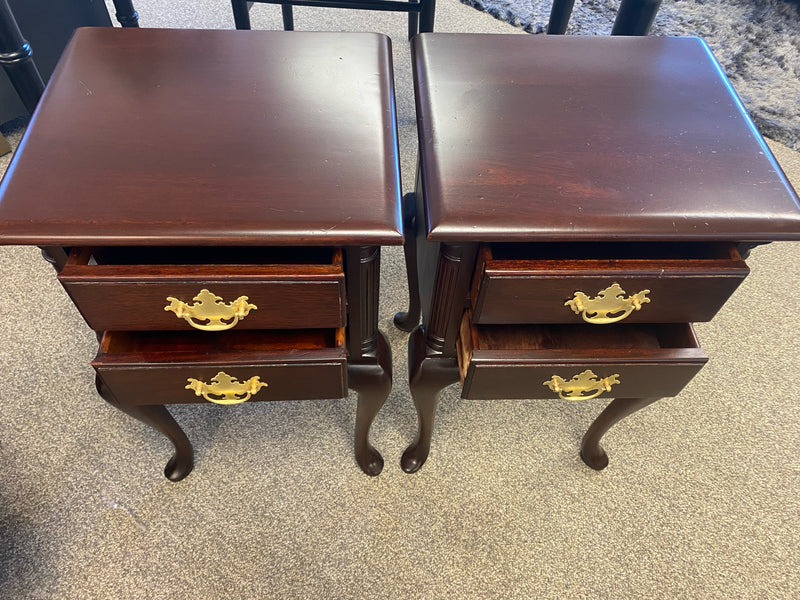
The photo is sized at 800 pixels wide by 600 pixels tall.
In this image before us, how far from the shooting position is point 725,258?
559 mm

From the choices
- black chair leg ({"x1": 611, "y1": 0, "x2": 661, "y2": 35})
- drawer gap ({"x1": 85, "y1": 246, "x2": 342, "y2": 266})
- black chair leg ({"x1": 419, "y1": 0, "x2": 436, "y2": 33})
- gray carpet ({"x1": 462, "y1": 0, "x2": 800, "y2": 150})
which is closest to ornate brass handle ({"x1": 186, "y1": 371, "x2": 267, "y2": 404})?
drawer gap ({"x1": 85, "y1": 246, "x2": 342, "y2": 266})

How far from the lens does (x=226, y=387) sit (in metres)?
0.61

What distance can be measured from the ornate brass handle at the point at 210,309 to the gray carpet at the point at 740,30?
1.48m

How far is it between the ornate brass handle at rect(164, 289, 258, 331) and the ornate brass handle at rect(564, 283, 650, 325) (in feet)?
1.00

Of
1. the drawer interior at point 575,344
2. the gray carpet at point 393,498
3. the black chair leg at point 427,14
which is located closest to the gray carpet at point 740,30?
the black chair leg at point 427,14

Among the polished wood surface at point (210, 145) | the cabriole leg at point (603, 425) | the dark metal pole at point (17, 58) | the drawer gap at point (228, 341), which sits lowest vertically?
the cabriole leg at point (603, 425)

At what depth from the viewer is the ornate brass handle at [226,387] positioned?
1.95ft

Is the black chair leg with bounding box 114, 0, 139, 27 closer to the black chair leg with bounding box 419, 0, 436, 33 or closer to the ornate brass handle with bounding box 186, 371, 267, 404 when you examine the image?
the black chair leg with bounding box 419, 0, 436, 33

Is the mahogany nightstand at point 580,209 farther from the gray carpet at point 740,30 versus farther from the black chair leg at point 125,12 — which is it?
the gray carpet at point 740,30

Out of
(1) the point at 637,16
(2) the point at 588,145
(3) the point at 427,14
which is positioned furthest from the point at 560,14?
(2) the point at 588,145

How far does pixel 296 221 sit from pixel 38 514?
615mm

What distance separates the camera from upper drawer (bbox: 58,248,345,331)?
50cm

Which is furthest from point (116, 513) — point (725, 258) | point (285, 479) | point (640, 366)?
point (725, 258)

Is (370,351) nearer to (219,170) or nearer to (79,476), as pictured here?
(219,170)
